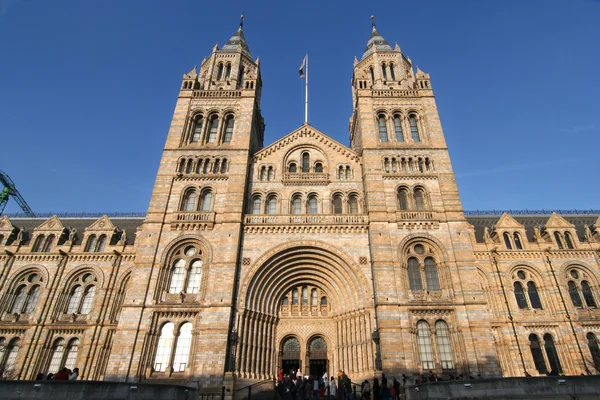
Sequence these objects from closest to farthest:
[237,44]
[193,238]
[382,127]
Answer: [193,238] → [382,127] → [237,44]

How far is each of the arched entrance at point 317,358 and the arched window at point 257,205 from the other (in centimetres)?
998

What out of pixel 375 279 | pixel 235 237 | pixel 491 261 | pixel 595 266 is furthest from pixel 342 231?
pixel 595 266

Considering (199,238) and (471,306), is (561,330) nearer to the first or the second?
(471,306)

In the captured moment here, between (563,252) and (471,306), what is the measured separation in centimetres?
1522

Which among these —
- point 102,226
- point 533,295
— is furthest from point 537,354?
point 102,226

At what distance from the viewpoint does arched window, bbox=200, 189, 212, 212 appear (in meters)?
25.6

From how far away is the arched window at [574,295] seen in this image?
1109 inches

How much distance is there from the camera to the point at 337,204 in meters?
26.8

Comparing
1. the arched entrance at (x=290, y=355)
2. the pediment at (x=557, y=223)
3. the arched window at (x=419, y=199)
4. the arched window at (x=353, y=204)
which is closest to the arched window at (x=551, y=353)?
the pediment at (x=557, y=223)

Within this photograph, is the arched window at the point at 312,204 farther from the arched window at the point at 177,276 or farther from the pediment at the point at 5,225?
the pediment at the point at 5,225

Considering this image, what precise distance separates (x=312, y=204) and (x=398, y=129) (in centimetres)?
A: 1000

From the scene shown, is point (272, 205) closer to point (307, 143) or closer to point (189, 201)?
point (189, 201)

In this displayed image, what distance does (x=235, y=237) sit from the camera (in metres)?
23.4

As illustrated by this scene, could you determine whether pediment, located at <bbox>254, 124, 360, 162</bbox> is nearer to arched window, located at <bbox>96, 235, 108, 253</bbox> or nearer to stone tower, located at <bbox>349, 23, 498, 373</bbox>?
stone tower, located at <bbox>349, 23, 498, 373</bbox>
